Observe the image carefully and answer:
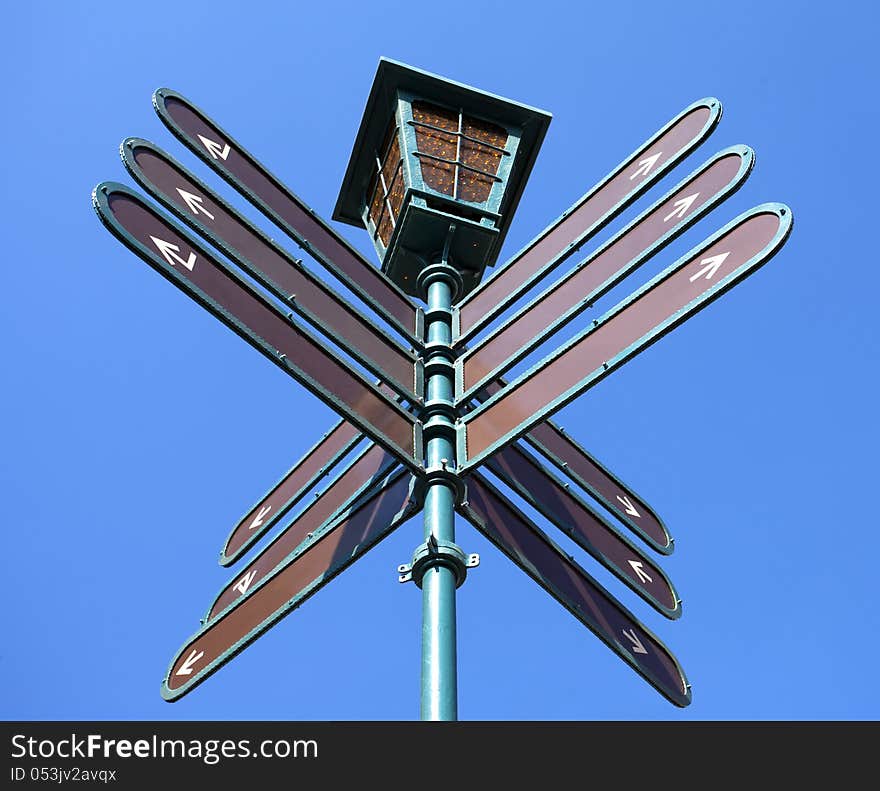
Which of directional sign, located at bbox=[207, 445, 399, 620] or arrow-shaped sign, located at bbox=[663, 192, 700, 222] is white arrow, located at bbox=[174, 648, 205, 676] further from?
arrow-shaped sign, located at bbox=[663, 192, 700, 222]

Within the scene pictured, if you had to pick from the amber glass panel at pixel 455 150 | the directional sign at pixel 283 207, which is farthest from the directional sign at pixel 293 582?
the amber glass panel at pixel 455 150

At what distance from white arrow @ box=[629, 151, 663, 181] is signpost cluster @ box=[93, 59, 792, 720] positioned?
11 millimetres

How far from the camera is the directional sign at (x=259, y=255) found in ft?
A: 14.1

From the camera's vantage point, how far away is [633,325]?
407 cm

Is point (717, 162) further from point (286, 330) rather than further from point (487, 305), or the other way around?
point (286, 330)

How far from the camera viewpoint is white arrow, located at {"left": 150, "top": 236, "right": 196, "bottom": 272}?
3.90 metres

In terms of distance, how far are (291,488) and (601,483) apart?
1396 millimetres

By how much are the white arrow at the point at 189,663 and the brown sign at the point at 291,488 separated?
2.41ft

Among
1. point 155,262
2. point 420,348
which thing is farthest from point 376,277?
point 155,262

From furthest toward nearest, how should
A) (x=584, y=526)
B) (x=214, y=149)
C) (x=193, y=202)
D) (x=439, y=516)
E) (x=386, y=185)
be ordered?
1. (x=386, y=185)
2. (x=214, y=149)
3. (x=584, y=526)
4. (x=193, y=202)
5. (x=439, y=516)

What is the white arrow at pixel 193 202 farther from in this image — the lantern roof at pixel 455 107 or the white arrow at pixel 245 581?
the lantern roof at pixel 455 107

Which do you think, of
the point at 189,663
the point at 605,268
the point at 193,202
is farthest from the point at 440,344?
the point at 189,663

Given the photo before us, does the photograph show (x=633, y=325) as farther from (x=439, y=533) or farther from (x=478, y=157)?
(x=478, y=157)

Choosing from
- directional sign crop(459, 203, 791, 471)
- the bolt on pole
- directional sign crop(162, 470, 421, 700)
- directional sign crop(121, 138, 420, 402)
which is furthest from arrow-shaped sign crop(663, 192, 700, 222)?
directional sign crop(162, 470, 421, 700)
